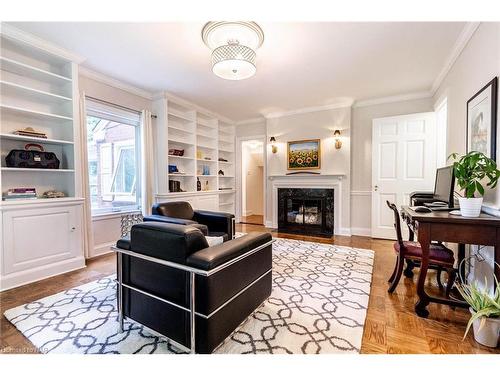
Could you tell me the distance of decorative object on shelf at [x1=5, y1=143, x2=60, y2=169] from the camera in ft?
8.34

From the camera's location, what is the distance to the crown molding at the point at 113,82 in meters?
3.19

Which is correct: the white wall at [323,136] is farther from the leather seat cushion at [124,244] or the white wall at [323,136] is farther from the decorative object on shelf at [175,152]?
the leather seat cushion at [124,244]

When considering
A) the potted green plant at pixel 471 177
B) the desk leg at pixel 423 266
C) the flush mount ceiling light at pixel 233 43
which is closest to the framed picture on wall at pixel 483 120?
the potted green plant at pixel 471 177

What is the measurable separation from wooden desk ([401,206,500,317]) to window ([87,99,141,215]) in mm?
3983

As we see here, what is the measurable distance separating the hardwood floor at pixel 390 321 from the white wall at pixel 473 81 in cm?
54

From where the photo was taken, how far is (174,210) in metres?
3.12

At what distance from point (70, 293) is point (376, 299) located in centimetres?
291

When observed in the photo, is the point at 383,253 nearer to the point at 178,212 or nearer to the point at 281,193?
the point at 281,193

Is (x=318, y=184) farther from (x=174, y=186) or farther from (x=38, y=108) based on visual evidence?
(x=38, y=108)

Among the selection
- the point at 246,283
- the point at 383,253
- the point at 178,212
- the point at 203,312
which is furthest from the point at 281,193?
the point at 203,312

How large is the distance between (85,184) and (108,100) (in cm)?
131

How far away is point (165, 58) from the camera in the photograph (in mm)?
2900

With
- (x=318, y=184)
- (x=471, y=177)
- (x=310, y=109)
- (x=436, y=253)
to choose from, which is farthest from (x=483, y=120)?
(x=310, y=109)

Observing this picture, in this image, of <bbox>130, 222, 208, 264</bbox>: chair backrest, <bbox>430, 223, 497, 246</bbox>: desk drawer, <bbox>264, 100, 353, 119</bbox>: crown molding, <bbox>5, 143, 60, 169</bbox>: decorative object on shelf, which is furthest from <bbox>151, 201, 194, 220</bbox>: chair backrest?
<bbox>264, 100, 353, 119</bbox>: crown molding
